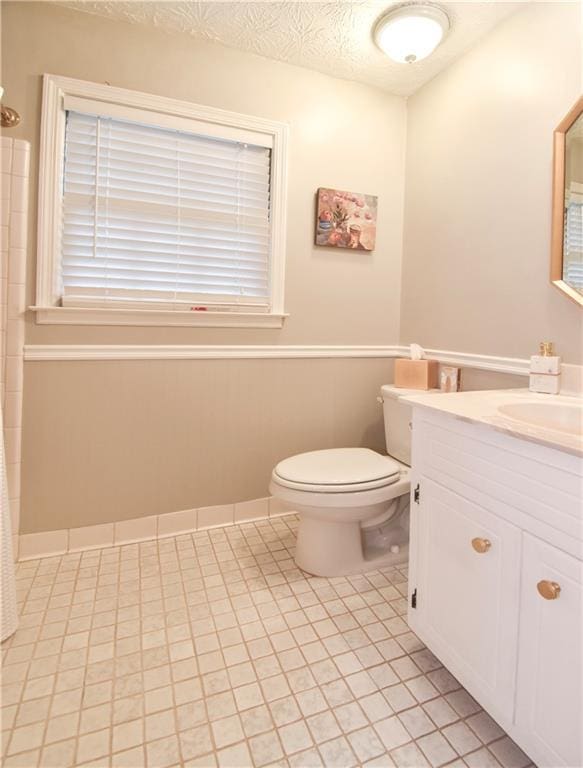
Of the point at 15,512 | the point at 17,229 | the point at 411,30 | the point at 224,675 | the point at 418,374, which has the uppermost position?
the point at 411,30

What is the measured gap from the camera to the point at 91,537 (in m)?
1.87

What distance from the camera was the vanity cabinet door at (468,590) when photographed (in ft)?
3.17

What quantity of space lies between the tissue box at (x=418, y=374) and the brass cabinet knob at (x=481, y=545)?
1.01m

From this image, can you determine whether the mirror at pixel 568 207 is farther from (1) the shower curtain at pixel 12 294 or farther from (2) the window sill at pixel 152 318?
(1) the shower curtain at pixel 12 294

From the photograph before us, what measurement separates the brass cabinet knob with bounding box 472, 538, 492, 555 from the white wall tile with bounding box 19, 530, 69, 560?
1650mm

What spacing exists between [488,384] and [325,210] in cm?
113

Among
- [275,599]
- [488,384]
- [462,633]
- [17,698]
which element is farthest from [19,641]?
[488,384]

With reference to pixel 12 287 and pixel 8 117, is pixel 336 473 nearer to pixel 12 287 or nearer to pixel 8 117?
pixel 12 287

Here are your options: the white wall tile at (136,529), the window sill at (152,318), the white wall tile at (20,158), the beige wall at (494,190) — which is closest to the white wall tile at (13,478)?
the white wall tile at (136,529)

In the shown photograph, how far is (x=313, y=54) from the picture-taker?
6.29 ft

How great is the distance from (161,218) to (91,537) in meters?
1.45

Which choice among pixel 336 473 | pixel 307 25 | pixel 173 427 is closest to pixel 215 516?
pixel 173 427

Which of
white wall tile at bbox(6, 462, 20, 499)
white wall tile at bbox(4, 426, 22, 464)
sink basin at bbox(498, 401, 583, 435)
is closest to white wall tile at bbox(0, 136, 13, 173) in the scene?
white wall tile at bbox(4, 426, 22, 464)

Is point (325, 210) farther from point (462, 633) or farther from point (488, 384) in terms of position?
point (462, 633)
